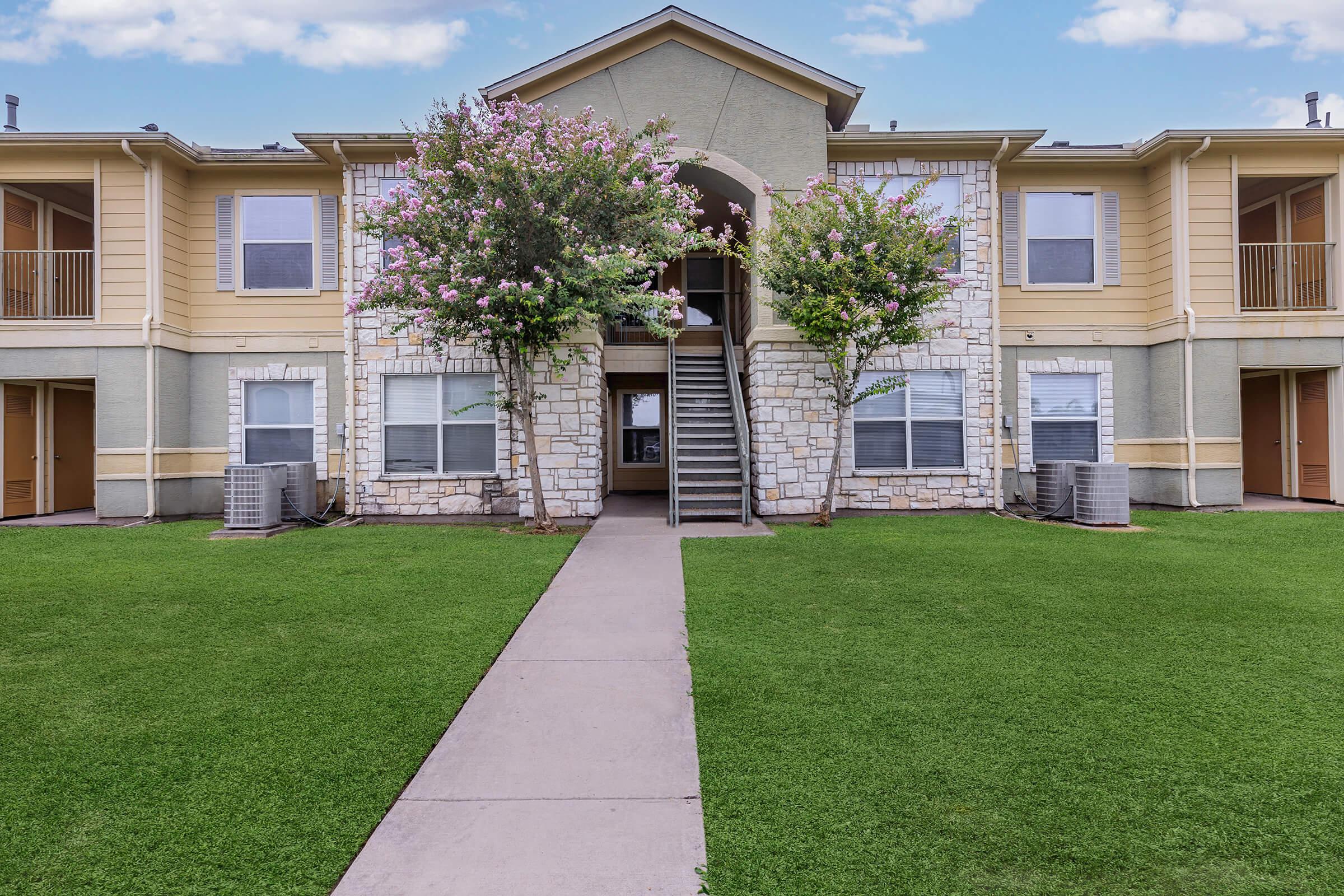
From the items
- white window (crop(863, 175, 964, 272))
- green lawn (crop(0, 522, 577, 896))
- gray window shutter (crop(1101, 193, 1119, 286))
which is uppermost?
white window (crop(863, 175, 964, 272))

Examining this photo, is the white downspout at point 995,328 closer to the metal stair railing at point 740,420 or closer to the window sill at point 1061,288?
the window sill at point 1061,288

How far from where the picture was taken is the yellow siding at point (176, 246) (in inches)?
448

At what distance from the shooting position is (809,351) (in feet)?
35.9

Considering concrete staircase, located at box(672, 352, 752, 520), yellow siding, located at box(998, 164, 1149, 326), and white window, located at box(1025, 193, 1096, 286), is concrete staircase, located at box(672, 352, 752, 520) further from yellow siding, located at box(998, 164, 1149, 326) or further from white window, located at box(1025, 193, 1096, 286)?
white window, located at box(1025, 193, 1096, 286)

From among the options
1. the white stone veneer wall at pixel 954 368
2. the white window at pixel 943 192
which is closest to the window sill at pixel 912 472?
the white stone veneer wall at pixel 954 368

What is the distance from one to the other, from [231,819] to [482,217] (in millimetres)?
7264

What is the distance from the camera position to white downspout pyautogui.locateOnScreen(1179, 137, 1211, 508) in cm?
1130

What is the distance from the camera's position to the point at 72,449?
42.3ft

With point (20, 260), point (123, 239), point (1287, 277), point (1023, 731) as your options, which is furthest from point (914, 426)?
point (20, 260)

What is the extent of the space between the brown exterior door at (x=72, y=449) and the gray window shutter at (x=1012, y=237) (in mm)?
16332

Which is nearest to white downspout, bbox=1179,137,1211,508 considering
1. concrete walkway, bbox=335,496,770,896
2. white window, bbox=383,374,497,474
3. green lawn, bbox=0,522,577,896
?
concrete walkway, bbox=335,496,770,896

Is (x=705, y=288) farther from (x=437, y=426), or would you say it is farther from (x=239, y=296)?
(x=239, y=296)

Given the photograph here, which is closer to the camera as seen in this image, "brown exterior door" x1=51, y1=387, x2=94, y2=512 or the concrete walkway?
the concrete walkway

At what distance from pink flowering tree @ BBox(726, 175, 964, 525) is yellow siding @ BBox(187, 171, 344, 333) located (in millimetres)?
7042
